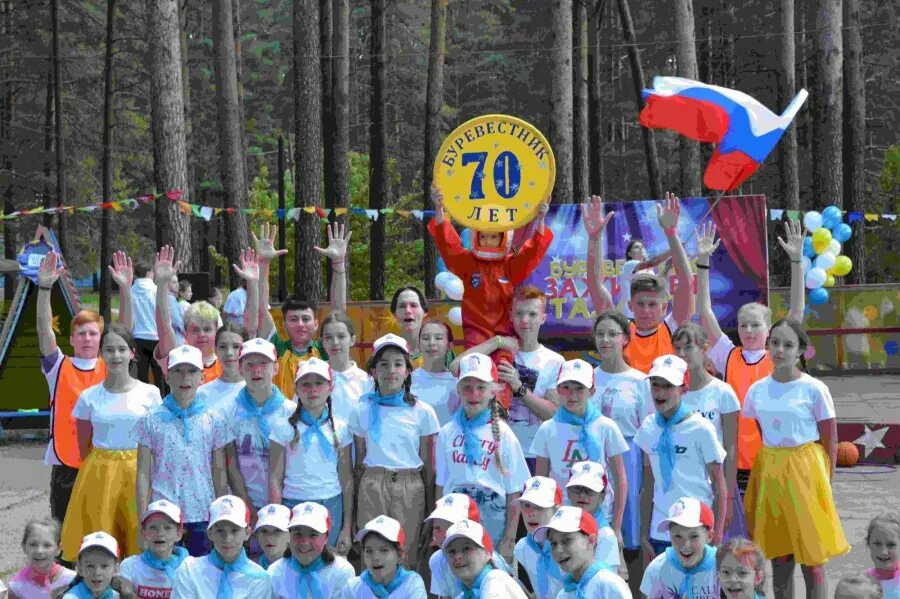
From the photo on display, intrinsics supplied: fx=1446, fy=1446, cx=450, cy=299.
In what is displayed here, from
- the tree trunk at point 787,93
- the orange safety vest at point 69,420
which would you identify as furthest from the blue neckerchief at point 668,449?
the tree trunk at point 787,93

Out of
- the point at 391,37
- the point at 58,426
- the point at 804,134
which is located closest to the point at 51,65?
the point at 391,37

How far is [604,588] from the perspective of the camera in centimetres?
619

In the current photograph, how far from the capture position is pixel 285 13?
79.6 m

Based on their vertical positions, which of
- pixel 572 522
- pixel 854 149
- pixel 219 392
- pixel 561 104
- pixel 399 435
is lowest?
pixel 572 522

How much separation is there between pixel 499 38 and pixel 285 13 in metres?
15.0

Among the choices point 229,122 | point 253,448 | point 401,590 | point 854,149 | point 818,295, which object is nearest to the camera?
point 401,590

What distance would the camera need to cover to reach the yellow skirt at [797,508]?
7.67m

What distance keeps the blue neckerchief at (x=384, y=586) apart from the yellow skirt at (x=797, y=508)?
6.92 feet

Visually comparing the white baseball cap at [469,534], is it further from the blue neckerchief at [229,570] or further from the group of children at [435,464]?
the blue neckerchief at [229,570]

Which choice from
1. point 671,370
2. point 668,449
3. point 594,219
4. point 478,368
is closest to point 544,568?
point 668,449

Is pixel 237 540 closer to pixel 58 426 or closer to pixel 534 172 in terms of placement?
pixel 58 426

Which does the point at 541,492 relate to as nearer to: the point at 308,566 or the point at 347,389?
the point at 308,566

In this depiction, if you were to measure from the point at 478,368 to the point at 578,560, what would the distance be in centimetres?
145

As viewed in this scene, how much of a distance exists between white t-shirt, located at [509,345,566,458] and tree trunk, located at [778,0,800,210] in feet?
73.0
